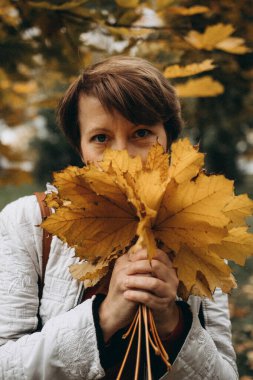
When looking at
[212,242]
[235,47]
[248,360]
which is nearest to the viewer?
[212,242]

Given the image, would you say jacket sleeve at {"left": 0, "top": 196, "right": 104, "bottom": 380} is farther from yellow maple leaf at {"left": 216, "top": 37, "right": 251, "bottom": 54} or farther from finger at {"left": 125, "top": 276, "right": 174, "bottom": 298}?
yellow maple leaf at {"left": 216, "top": 37, "right": 251, "bottom": 54}

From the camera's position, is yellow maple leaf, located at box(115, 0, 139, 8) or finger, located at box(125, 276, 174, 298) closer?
finger, located at box(125, 276, 174, 298)

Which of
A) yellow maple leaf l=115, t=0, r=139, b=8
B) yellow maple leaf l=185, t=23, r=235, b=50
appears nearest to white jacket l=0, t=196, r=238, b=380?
yellow maple leaf l=115, t=0, r=139, b=8

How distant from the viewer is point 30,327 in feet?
4.07

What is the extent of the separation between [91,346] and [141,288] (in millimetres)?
246

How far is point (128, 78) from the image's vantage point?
56.5 inches

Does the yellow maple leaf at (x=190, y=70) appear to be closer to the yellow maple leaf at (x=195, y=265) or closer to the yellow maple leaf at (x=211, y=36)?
the yellow maple leaf at (x=211, y=36)

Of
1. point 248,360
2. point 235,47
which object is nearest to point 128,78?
point 235,47

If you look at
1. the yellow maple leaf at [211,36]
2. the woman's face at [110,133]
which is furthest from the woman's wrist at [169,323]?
the yellow maple leaf at [211,36]

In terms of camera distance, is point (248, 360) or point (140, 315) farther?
point (248, 360)

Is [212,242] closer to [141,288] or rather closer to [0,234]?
[141,288]

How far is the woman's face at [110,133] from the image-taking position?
4.41 ft

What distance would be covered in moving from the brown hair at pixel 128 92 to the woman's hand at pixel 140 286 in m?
0.52

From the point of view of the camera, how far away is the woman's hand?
969mm
